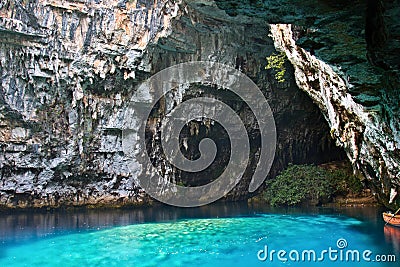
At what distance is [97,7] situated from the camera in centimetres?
1134

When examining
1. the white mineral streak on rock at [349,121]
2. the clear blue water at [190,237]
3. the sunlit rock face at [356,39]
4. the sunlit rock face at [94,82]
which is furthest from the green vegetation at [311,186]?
the sunlit rock face at [356,39]

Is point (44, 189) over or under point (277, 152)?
under

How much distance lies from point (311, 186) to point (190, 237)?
645 cm

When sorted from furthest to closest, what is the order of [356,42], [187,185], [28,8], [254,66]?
[187,185] < [254,66] < [28,8] < [356,42]

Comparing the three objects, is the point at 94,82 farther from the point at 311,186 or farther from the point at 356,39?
the point at 356,39

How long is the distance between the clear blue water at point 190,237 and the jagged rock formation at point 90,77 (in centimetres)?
177

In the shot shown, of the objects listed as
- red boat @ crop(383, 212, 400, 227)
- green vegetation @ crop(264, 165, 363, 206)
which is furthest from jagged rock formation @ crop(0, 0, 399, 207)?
red boat @ crop(383, 212, 400, 227)

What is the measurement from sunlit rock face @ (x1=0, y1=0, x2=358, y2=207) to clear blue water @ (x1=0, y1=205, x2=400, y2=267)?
181 centimetres

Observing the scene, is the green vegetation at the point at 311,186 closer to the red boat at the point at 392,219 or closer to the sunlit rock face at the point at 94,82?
the sunlit rock face at the point at 94,82

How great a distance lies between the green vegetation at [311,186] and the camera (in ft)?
42.7

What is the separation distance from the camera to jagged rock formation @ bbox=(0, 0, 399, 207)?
36.2 ft

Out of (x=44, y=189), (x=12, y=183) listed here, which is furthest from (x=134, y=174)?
(x=12, y=183)

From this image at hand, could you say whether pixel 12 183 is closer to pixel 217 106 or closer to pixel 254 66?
pixel 217 106

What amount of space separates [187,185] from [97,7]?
743 cm
